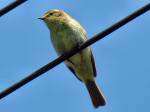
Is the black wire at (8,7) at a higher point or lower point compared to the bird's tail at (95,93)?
lower

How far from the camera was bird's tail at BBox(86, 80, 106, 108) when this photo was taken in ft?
28.6

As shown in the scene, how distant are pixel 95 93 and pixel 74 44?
1407mm

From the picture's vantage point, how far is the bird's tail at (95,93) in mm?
8711

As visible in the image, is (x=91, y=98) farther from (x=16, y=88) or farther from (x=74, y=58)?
(x=16, y=88)

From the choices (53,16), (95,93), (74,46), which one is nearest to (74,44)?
(74,46)

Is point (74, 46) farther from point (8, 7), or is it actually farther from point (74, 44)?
point (8, 7)

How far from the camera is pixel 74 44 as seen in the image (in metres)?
7.88

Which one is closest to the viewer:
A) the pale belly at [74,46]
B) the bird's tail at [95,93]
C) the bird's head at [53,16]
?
the pale belly at [74,46]

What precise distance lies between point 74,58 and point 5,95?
147 inches

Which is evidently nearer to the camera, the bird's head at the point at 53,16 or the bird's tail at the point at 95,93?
the bird's head at the point at 53,16

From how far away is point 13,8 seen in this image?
4.40 m

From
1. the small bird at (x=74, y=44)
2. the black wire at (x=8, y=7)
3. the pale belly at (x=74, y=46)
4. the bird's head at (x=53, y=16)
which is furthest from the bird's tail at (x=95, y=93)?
the black wire at (x=8, y=7)

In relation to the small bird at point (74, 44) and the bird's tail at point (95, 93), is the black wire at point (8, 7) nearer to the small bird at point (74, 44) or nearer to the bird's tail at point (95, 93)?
the small bird at point (74, 44)

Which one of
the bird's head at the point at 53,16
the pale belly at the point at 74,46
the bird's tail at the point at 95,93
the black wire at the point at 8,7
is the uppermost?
the bird's head at the point at 53,16
